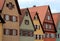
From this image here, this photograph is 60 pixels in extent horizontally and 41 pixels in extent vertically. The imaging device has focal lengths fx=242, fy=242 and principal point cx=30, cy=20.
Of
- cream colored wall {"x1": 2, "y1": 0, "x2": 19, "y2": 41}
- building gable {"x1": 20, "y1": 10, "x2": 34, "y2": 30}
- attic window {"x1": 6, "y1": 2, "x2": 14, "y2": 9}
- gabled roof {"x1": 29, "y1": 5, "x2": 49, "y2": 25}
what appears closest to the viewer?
cream colored wall {"x1": 2, "y1": 0, "x2": 19, "y2": 41}

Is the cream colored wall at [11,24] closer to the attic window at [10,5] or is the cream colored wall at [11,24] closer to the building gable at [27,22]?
the attic window at [10,5]

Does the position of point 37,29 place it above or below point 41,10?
below

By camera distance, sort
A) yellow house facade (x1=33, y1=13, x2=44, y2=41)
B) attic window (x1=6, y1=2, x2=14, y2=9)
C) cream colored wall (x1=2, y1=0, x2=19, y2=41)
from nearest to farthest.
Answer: cream colored wall (x1=2, y1=0, x2=19, y2=41), attic window (x1=6, y1=2, x2=14, y2=9), yellow house facade (x1=33, y1=13, x2=44, y2=41)

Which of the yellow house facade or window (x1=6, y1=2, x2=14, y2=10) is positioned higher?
window (x1=6, y1=2, x2=14, y2=10)

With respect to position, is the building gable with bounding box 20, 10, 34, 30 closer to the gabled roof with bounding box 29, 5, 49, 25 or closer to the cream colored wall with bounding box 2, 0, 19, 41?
the cream colored wall with bounding box 2, 0, 19, 41

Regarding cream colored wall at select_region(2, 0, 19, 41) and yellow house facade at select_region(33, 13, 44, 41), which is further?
yellow house facade at select_region(33, 13, 44, 41)

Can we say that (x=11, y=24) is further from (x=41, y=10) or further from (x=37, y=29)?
(x=41, y=10)

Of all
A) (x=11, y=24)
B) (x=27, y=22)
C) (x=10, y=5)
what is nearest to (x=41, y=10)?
(x=27, y=22)

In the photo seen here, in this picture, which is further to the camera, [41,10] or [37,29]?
[41,10]

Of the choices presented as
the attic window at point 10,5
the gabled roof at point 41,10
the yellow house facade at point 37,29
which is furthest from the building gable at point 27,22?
the gabled roof at point 41,10

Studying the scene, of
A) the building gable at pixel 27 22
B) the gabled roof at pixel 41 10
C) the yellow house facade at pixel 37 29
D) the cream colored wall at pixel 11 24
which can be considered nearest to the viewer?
the cream colored wall at pixel 11 24

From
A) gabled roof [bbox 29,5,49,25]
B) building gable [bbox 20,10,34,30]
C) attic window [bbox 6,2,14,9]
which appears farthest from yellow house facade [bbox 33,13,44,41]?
attic window [bbox 6,2,14,9]

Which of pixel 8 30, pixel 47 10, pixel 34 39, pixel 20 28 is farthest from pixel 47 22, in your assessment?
pixel 8 30

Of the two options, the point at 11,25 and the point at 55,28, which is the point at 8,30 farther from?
the point at 55,28
